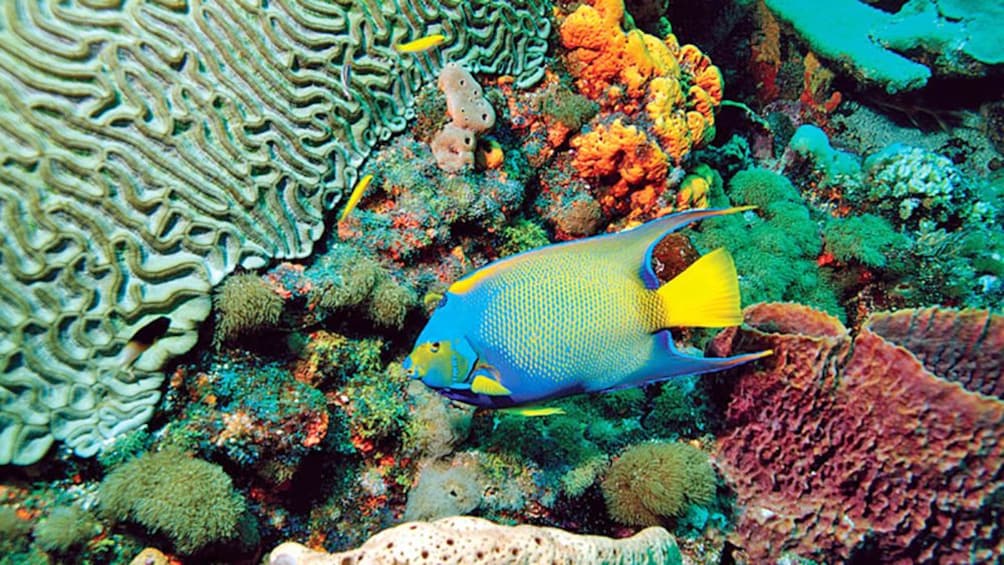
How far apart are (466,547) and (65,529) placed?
1905 mm

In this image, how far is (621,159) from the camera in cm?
474

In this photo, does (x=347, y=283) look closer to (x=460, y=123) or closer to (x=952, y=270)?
(x=460, y=123)

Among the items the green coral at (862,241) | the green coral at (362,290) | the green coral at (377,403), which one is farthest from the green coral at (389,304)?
A: the green coral at (862,241)

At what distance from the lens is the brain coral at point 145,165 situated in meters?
2.68

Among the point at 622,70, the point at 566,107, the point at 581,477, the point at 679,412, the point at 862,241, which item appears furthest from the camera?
the point at 862,241

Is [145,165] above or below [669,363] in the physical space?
above

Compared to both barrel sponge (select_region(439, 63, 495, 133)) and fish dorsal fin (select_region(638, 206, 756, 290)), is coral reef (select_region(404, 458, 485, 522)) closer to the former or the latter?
fish dorsal fin (select_region(638, 206, 756, 290))

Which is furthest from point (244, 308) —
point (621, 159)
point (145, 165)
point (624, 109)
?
point (624, 109)

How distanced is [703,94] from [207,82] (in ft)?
14.5

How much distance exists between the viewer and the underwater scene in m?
2.11

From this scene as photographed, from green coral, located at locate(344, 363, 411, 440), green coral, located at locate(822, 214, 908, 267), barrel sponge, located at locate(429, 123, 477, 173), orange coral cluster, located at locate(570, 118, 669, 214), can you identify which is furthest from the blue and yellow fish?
green coral, located at locate(822, 214, 908, 267)

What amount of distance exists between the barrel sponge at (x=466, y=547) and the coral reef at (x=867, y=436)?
136cm

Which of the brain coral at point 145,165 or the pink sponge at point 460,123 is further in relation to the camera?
the pink sponge at point 460,123

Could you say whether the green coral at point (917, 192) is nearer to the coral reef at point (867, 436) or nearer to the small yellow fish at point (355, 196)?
the coral reef at point (867, 436)
